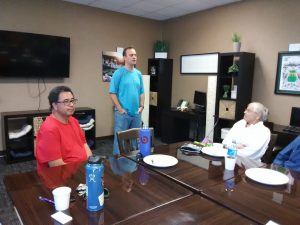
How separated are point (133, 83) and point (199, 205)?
2.22 m

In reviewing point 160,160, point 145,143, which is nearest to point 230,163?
point 160,160

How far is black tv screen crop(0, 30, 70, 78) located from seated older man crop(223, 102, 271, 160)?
122 inches

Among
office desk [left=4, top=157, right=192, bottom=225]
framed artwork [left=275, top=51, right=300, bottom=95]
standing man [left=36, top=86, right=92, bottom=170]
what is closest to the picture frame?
framed artwork [left=275, top=51, right=300, bottom=95]

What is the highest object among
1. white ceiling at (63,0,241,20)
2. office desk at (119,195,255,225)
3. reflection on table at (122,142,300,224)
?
white ceiling at (63,0,241,20)

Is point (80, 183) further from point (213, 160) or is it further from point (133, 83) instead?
point (133, 83)

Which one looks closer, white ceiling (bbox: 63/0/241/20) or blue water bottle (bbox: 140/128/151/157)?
blue water bottle (bbox: 140/128/151/157)

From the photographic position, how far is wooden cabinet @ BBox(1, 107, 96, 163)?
359cm

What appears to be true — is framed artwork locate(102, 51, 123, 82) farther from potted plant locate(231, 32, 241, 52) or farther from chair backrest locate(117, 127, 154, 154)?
chair backrest locate(117, 127, 154, 154)

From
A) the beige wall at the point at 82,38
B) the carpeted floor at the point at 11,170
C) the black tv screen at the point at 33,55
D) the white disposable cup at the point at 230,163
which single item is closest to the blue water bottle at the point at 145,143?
the white disposable cup at the point at 230,163

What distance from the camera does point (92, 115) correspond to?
172 inches

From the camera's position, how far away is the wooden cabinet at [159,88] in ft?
16.7

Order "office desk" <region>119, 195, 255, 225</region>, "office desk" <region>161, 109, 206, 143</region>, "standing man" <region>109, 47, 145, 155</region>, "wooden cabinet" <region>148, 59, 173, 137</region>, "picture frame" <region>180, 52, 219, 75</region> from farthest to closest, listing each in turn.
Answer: "wooden cabinet" <region>148, 59, 173, 137</region> < "office desk" <region>161, 109, 206, 143</region> < "picture frame" <region>180, 52, 219, 75</region> < "standing man" <region>109, 47, 145, 155</region> < "office desk" <region>119, 195, 255, 225</region>

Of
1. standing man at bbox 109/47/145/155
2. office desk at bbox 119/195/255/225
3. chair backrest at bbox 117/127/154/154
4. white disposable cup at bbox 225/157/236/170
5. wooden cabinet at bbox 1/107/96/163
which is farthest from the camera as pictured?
wooden cabinet at bbox 1/107/96/163

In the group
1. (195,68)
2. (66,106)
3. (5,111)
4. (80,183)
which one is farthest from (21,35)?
(80,183)
